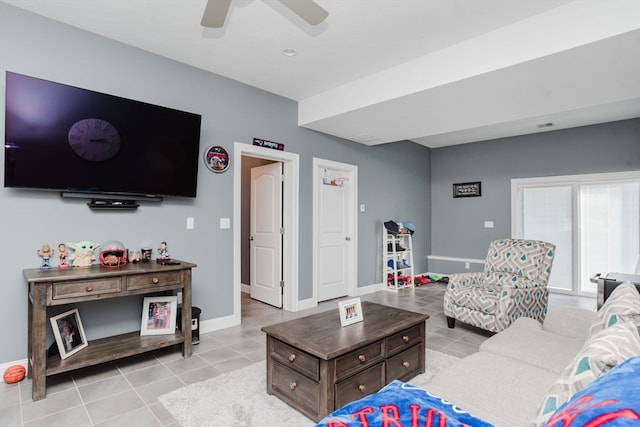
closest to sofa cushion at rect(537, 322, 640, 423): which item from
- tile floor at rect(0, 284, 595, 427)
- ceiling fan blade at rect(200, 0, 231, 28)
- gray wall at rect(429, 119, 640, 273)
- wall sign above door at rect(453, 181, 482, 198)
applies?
tile floor at rect(0, 284, 595, 427)

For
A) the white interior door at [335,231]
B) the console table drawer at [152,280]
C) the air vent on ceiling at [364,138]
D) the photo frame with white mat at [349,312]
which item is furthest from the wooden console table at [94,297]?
the air vent on ceiling at [364,138]

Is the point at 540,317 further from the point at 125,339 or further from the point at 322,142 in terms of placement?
the point at 125,339

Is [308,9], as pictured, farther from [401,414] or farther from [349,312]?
[401,414]

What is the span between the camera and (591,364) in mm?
925

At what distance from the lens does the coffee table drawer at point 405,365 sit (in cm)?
232

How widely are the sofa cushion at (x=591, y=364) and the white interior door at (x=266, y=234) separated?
390 centimetres

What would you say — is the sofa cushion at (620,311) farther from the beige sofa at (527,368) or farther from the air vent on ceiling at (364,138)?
the air vent on ceiling at (364,138)

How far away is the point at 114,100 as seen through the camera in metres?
2.87

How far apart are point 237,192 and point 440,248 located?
4.92 metres

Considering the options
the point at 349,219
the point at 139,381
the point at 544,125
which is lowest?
the point at 139,381

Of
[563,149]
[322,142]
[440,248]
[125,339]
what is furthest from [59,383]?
[563,149]

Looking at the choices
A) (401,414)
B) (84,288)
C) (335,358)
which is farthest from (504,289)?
(84,288)

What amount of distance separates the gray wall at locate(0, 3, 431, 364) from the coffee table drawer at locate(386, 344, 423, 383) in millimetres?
2141

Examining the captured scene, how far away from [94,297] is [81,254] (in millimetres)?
503
